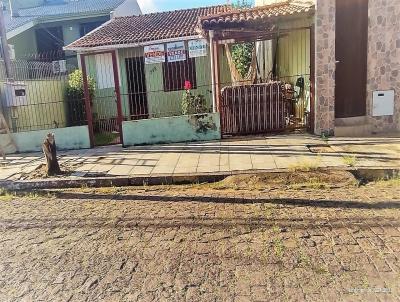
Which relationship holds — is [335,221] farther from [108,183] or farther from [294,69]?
[294,69]

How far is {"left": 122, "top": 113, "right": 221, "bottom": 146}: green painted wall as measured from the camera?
992 centimetres

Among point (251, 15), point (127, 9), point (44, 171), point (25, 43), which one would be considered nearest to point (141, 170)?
point (44, 171)

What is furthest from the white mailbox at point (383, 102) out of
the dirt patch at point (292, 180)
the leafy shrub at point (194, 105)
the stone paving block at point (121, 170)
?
the stone paving block at point (121, 170)

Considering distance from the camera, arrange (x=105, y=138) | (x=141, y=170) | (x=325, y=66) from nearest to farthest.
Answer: (x=141, y=170), (x=325, y=66), (x=105, y=138)

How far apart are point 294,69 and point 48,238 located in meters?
9.25

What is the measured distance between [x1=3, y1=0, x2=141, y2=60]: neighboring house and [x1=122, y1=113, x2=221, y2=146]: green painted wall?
1286 centimetres

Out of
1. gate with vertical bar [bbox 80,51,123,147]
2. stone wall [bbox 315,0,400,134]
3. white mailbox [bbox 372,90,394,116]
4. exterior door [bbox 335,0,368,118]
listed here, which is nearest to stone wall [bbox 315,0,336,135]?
stone wall [bbox 315,0,400,134]

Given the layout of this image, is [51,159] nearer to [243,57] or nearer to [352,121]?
[352,121]

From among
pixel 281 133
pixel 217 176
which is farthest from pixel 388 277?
pixel 281 133

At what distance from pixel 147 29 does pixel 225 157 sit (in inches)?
356

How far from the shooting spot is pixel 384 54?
9.23 metres

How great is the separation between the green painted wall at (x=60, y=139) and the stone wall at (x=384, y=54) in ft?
23.5

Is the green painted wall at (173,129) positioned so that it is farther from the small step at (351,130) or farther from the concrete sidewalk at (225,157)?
the small step at (351,130)

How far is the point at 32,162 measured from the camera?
9.15 m
